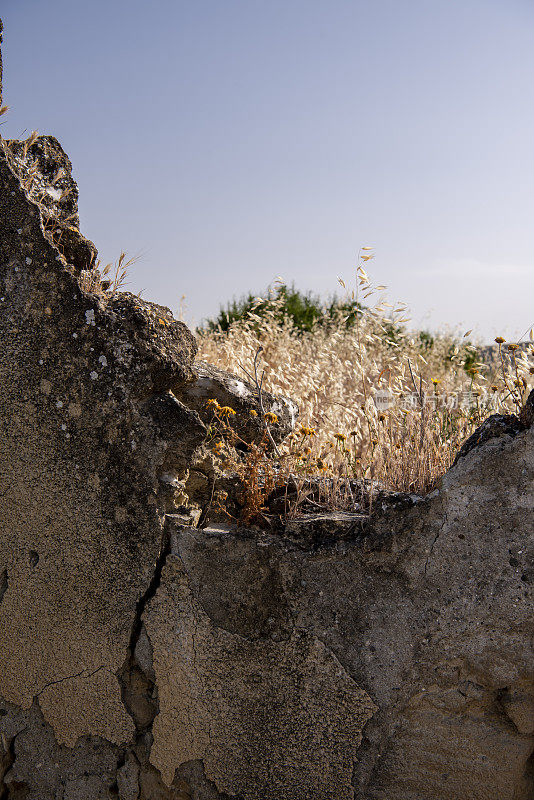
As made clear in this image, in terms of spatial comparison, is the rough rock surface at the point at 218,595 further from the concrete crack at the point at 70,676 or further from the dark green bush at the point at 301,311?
the dark green bush at the point at 301,311

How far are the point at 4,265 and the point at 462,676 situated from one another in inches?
78.4

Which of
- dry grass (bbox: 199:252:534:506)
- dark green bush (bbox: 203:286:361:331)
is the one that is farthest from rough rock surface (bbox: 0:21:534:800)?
dark green bush (bbox: 203:286:361:331)

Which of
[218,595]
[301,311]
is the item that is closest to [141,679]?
[218,595]

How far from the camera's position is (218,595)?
199cm

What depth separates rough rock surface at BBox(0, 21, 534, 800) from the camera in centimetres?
191

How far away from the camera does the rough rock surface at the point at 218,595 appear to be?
1.91 meters

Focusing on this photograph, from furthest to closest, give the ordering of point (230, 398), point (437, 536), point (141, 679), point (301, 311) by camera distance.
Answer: point (301, 311) < point (230, 398) < point (141, 679) < point (437, 536)

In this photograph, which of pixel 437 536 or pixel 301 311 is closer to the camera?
pixel 437 536

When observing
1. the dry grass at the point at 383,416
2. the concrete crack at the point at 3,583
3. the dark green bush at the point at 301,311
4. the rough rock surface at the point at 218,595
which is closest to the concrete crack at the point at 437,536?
the rough rock surface at the point at 218,595

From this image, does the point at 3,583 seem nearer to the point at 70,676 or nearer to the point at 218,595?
the point at 70,676

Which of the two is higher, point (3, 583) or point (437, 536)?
point (437, 536)

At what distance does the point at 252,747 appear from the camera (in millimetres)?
2004

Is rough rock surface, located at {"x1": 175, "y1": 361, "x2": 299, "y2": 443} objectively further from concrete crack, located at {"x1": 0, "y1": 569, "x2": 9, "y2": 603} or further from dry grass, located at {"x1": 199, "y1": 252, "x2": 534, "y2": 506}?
concrete crack, located at {"x1": 0, "y1": 569, "x2": 9, "y2": 603}

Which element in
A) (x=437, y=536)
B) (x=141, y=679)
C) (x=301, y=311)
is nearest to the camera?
(x=437, y=536)
